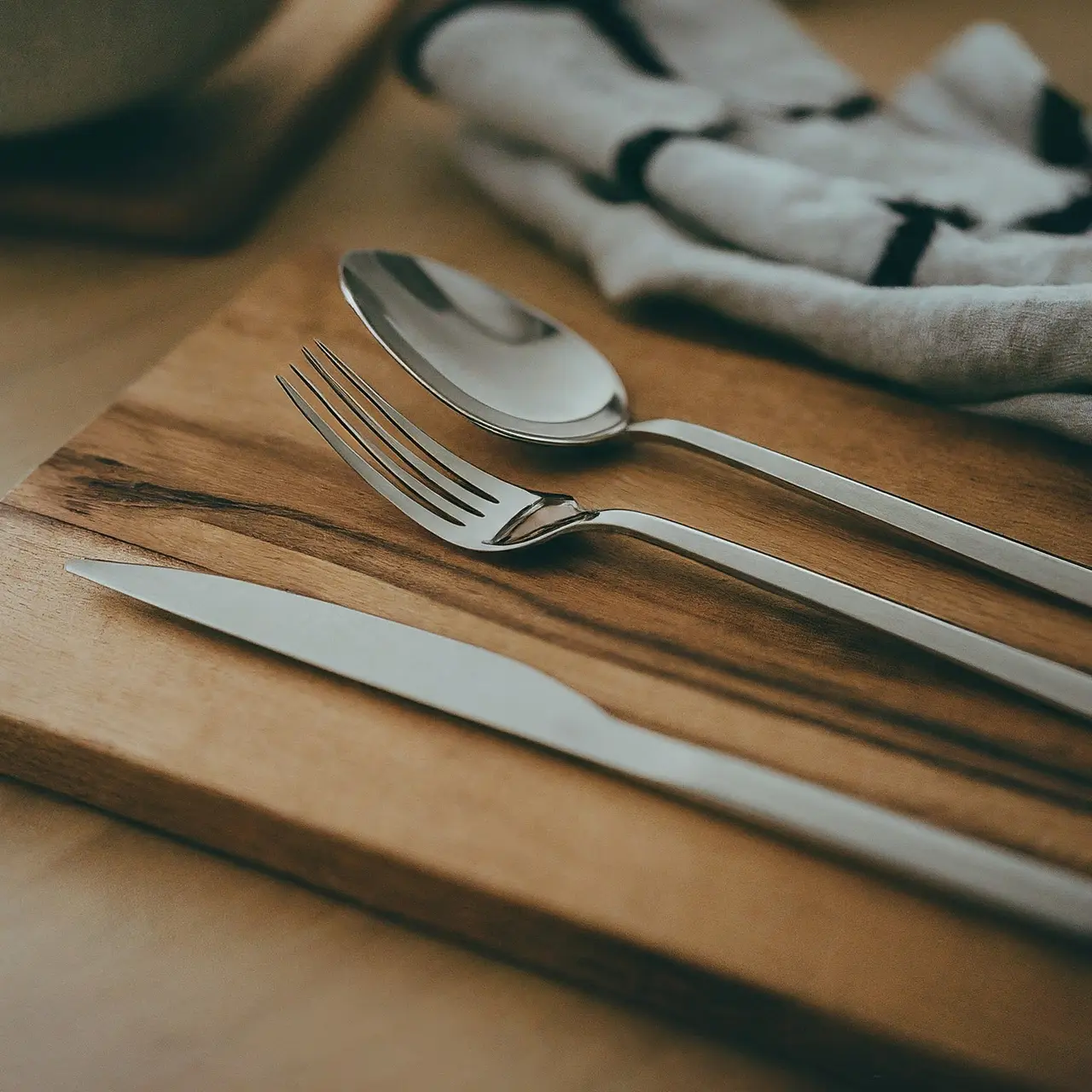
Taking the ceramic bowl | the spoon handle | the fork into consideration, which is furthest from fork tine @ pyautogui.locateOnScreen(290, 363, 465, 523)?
the ceramic bowl

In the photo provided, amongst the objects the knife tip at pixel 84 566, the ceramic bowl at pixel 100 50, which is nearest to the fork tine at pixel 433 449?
the knife tip at pixel 84 566

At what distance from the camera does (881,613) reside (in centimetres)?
37

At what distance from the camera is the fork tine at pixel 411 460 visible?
1.49 feet

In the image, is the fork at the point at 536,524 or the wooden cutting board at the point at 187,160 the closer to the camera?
the fork at the point at 536,524

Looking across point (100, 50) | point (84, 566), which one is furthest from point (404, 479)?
point (100, 50)

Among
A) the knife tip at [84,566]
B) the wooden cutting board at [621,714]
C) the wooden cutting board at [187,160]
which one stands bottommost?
the wooden cutting board at [621,714]

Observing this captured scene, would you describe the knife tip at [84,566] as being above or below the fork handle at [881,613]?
below

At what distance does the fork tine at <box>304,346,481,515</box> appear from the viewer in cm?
45

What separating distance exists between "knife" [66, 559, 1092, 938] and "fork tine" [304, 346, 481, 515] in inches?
3.3

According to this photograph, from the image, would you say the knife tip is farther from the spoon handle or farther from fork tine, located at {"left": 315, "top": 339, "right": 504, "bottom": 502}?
the spoon handle

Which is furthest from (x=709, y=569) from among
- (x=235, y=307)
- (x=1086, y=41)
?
(x=1086, y=41)

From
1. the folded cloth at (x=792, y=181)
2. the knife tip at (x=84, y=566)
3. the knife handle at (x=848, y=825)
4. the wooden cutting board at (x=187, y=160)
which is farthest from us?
the wooden cutting board at (x=187, y=160)

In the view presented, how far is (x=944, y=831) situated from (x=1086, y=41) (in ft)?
3.01

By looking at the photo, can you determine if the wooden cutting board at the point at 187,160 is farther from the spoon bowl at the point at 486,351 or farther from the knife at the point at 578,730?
the knife at the point at 578,730
